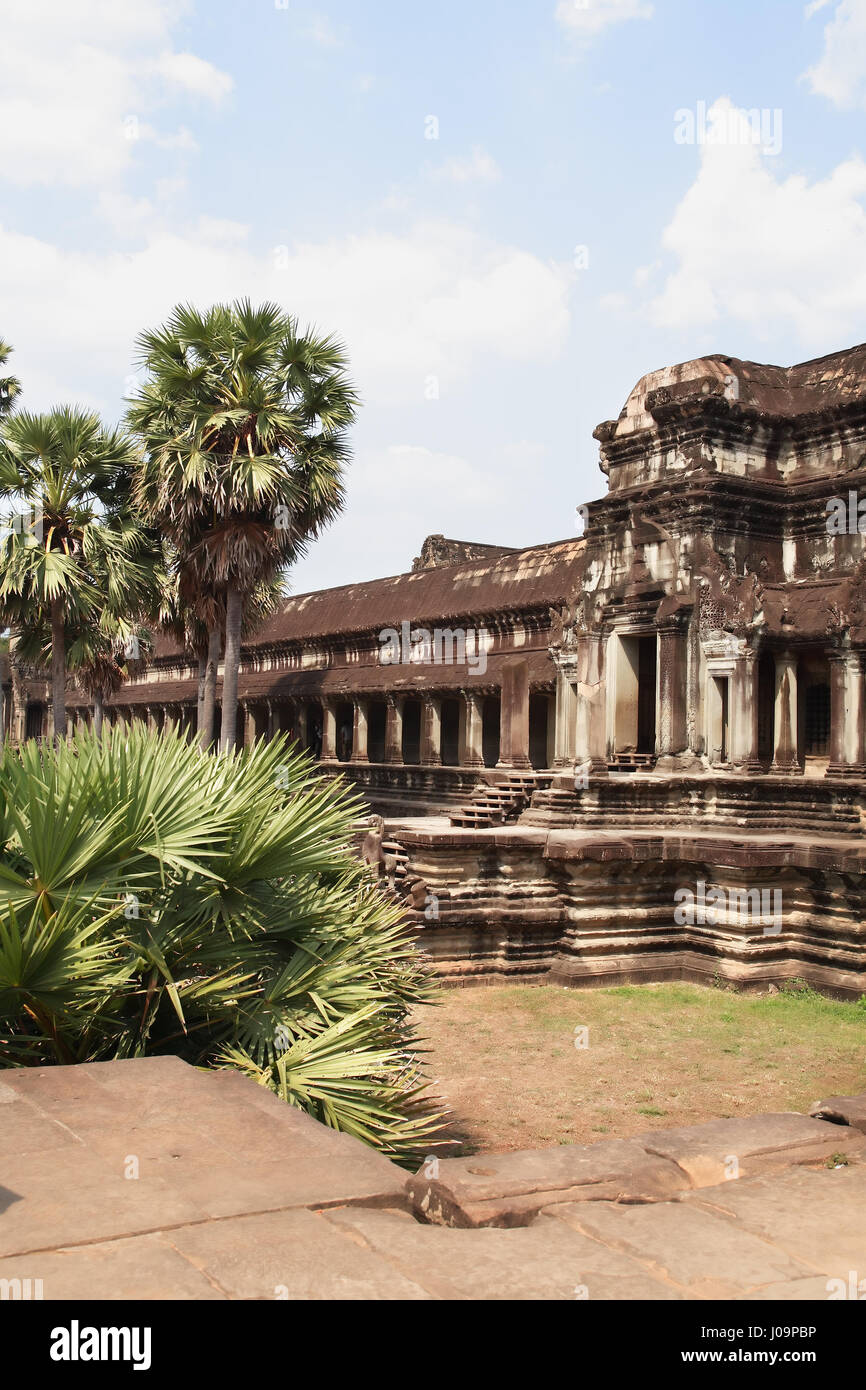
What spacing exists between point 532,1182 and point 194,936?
2.32 metres

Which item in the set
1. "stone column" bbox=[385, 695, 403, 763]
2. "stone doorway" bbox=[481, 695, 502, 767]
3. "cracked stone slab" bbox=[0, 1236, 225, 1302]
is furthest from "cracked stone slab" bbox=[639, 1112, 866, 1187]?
"stone doorway" bbox=[481, 695, 502, 767]

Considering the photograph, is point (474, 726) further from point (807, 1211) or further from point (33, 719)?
point (33, 719)

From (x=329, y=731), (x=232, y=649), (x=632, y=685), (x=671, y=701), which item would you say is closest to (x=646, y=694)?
(x=632, y=685)

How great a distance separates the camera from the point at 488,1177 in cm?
406

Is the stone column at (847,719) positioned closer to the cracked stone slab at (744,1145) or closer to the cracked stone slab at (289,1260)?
the cracked stone slab at (744,1145)

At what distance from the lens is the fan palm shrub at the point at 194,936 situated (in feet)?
17.0

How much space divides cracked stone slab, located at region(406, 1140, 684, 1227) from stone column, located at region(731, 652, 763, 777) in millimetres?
10059

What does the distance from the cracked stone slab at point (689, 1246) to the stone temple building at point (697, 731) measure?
27.5 ft

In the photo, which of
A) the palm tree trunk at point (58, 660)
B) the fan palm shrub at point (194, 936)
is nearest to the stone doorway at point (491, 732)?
the palm tree trunk at point (58, 660)

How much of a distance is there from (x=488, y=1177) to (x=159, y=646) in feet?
136

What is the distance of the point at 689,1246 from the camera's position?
3422 millimetres

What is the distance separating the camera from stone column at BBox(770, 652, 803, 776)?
1480 centimetres
